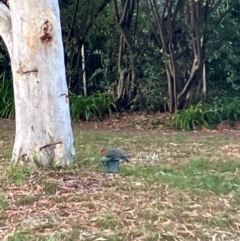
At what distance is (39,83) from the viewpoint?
19.8ft

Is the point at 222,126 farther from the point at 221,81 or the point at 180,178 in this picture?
the point at 180,178

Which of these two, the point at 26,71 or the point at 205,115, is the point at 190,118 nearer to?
the point at 205,115

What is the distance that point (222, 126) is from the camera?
37.9ft

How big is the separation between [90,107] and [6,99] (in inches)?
69.1

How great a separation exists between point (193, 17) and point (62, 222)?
25.8 ft

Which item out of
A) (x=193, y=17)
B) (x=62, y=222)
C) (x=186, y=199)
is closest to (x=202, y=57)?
(x=193, y=17)

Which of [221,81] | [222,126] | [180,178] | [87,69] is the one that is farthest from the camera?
[87,69]

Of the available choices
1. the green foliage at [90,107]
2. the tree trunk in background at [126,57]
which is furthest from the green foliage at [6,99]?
the tree trunk in background at [126,57]

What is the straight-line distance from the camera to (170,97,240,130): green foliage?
1143 cm

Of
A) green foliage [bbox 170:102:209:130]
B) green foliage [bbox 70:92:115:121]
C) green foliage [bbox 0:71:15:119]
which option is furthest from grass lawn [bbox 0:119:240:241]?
green foliage [bbox 0:71:15:119]

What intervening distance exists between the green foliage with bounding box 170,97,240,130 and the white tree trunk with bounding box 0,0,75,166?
5.43 m

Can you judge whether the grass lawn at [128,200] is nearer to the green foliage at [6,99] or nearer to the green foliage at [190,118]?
the green foliage at [190,118]

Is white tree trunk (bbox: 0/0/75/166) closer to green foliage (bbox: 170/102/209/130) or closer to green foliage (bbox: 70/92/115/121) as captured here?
green foliage (bbox: 170/102/209/130)

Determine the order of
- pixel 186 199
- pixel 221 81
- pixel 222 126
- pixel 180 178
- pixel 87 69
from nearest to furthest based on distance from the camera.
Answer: pixel 186 199, pixel 180 178, pixel 222 126, pixel 221 81, pixel 87 69
